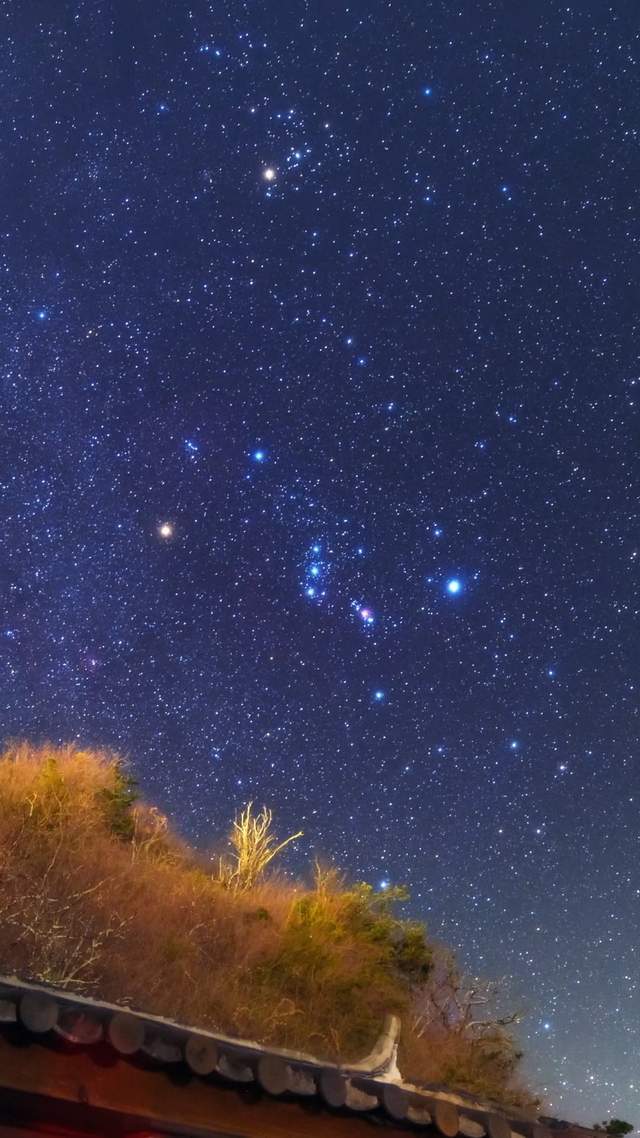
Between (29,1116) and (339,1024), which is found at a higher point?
(339,1024)

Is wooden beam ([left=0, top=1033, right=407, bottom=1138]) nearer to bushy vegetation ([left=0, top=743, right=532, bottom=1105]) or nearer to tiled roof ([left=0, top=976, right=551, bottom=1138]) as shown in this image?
tiled roof ([left=0, top=976, right=551, bottom=1138])

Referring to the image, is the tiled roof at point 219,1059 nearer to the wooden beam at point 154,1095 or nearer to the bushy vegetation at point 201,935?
the wooden beam at point 154,1095

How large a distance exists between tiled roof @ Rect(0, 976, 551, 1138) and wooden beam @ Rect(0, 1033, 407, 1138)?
0.12 meters

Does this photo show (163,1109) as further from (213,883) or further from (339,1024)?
(213,883)

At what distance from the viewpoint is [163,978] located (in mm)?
7293

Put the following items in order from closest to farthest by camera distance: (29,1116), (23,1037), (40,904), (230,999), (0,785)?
(23,1037) < (29,1116) < (40,904) < (230,999) < (0,785)

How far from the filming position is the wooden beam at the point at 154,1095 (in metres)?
4.51

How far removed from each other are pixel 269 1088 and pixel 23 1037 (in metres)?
1.40

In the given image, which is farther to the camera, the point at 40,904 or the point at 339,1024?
the point at 339,1024

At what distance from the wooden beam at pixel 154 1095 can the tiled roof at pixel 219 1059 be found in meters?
0.12

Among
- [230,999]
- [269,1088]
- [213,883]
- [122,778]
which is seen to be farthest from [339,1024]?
[122,778]

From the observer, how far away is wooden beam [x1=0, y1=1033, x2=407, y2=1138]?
451cm

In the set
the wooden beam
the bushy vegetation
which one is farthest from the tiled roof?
the bushy vegetation

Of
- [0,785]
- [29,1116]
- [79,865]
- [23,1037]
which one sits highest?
[0,785]
